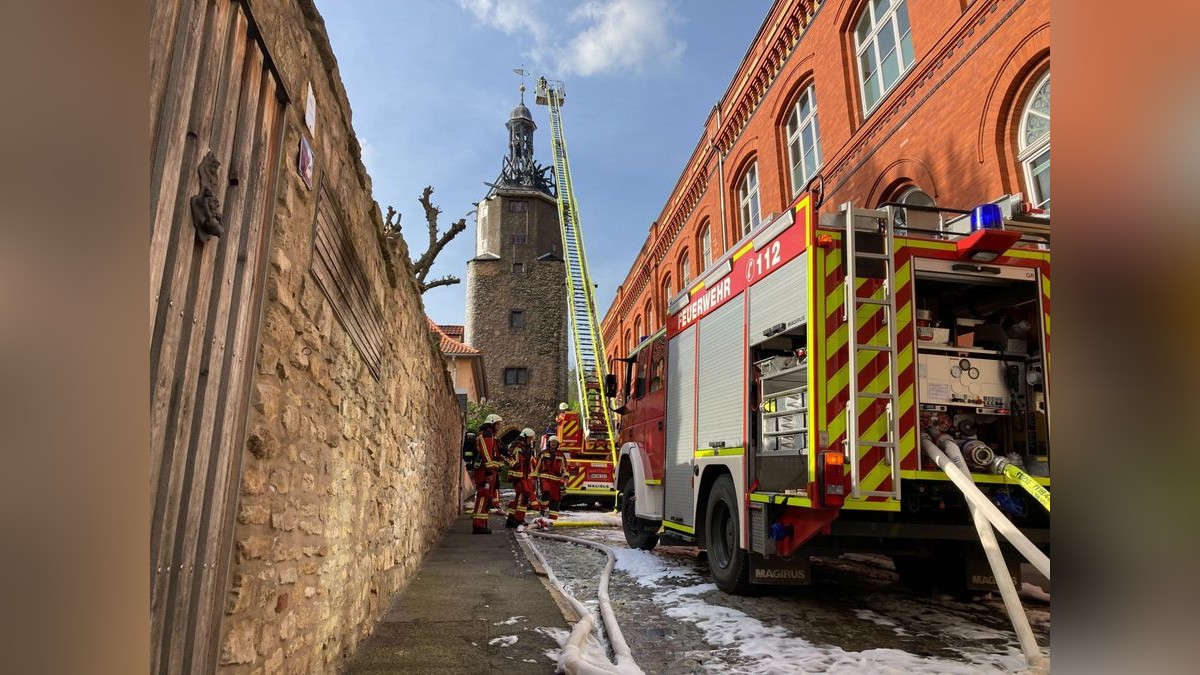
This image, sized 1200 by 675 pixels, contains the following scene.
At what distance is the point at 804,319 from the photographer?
18.4ft

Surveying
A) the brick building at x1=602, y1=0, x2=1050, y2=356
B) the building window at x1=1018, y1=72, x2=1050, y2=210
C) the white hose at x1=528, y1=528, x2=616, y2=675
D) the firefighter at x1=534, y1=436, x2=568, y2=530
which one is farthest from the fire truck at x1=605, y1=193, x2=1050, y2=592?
the firefighter at x1=534, y1=436, x2=568, y2=530

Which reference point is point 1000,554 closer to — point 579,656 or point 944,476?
point 944,476

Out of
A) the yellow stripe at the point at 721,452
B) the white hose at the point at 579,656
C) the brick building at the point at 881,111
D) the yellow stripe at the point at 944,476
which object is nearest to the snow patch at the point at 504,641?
the white hose at the point at 579,656

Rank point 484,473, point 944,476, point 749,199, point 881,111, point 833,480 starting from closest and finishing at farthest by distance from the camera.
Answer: point 833,480, point 944,476, point 881,111, point 484,473, point 749,199

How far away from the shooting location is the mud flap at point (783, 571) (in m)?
5.84

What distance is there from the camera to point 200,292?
1.97m

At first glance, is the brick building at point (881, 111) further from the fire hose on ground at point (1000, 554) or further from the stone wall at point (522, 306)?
the stone wall at point (522, 306)

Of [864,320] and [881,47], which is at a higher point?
[881,47]

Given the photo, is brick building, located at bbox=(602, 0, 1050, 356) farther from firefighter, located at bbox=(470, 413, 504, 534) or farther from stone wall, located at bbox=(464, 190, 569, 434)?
stone wall, located at bbox=(464, 190, 569, 434)

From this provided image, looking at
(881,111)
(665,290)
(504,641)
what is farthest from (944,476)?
(665,290)

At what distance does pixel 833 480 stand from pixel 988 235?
2229 mm

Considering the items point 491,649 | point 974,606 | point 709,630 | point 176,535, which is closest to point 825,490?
point 709,630

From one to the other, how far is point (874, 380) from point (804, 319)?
0.71 metres
